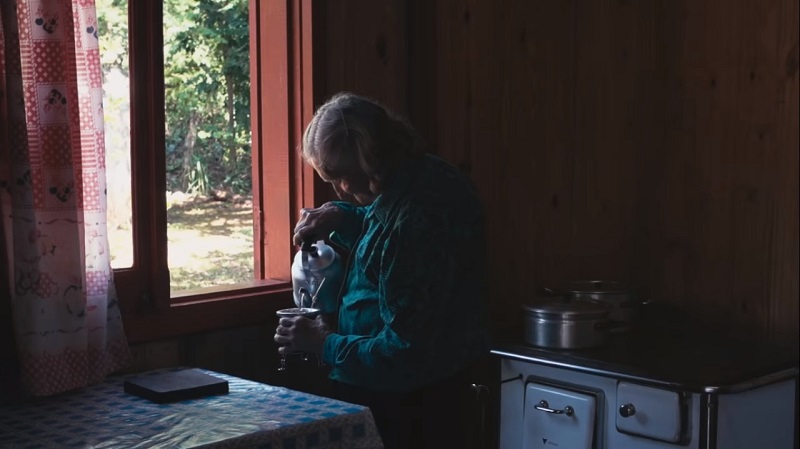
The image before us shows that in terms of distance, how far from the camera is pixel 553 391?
8.69 feet

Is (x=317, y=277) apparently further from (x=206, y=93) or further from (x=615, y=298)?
(x=615, y=298)

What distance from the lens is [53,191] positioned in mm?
1983

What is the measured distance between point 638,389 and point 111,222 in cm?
132

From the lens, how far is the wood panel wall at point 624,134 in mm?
2896

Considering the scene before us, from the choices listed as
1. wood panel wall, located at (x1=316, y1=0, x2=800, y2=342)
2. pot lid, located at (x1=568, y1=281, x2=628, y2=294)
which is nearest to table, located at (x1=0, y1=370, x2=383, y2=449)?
wood panel wall, located at (x1=316, y1=0, x2=800, y2=342)

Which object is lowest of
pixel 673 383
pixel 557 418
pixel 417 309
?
pixel 557 418

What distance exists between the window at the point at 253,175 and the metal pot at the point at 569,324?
709 mm

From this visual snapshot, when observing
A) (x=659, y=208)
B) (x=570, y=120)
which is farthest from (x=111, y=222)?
(x=659, y=208)

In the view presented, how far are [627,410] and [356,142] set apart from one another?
3.25 feet

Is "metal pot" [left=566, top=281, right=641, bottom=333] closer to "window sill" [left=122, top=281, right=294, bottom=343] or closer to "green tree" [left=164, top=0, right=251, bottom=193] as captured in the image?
"window sill" [left=122, top=281, right=294, bottom=343]

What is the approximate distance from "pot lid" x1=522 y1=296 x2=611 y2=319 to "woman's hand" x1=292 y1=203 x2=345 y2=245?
699 millimetres

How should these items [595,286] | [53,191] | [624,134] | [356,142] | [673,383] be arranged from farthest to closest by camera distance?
1. [624,134]
2. [595,286]
3. [673,383]
4. [356,142]
5. [53,191]

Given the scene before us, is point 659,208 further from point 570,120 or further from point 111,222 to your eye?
point 111,222

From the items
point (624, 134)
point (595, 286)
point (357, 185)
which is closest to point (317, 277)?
point (357, 185)
